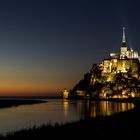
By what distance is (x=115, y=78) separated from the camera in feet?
360

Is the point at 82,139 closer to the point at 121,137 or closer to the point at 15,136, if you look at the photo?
the point at 121,137

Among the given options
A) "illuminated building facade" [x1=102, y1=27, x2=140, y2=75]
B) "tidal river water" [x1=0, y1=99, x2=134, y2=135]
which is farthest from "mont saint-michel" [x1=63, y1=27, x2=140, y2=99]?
"tidal river water" [x1=0, y1=99, x2=134, y2=135]

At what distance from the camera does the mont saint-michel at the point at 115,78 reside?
105m

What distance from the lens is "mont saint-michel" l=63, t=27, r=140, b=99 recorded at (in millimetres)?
105438

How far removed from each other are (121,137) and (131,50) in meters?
112

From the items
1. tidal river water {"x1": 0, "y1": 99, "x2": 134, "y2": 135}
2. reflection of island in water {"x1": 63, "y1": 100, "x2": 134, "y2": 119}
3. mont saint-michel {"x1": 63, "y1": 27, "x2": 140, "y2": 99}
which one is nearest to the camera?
tidal river water {"x1": 0, "y1": 99, "x2": 134, "y2": 135}

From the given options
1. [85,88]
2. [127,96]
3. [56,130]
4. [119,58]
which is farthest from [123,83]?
[56,130]

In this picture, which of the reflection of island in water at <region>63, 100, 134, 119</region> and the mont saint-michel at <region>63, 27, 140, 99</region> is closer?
the reflection of island in water at <region>63, 100, 134, 119</region>

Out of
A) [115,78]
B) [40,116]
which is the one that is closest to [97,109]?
[40,116]

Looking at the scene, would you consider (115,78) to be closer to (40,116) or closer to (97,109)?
(97,109)

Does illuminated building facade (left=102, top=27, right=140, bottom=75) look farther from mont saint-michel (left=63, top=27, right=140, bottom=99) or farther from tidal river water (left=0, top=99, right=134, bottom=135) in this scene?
tidal river water (left=0, top=99, right=134, bottom=135)

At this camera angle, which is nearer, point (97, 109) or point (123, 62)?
point (97, 109)

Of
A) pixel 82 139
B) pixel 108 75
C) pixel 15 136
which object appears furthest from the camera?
pixel 108 75

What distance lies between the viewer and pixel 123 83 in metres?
106
